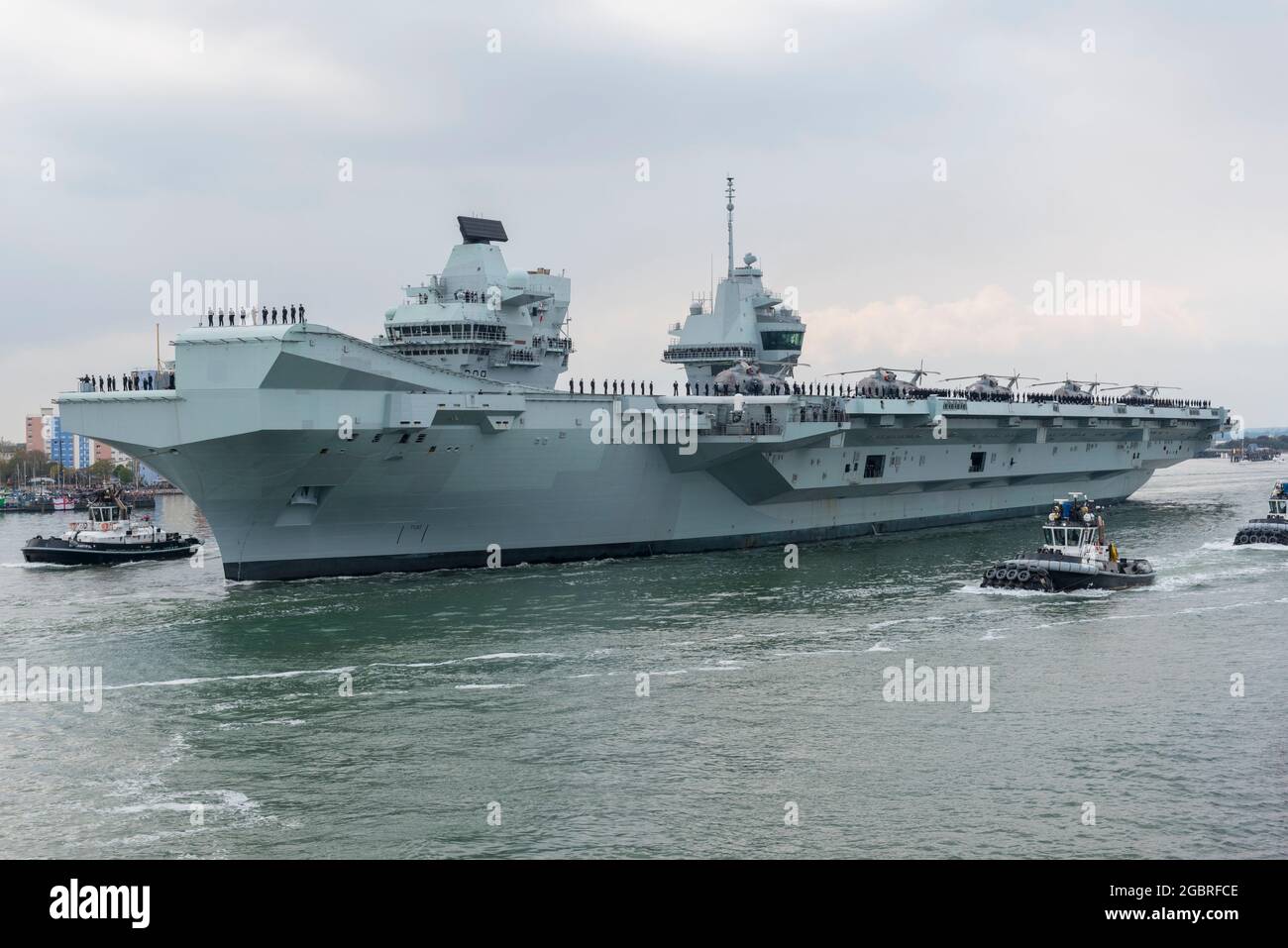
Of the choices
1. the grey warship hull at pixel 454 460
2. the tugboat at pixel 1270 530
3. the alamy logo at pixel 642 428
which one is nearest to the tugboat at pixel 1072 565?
the grey warship hull at pixel 454 460

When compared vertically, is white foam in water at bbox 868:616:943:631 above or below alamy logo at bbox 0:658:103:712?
above

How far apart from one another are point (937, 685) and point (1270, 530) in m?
20.8

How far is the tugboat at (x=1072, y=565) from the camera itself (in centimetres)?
2602

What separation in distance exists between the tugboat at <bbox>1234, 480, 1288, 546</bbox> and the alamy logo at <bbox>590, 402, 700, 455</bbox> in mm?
15833

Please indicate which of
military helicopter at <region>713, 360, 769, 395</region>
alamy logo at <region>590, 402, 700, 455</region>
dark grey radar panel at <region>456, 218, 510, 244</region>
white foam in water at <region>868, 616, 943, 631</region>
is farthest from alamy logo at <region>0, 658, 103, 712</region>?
military helicopter at <region>713, 360, 769, 395</region>

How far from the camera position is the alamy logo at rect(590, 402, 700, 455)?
1160 inches

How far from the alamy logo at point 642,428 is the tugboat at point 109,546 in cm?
1664

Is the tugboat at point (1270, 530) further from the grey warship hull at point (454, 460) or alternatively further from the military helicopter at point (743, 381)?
the military helicopter at point (743, 381)

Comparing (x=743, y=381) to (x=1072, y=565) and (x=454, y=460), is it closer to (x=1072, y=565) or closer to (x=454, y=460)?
(x=454, y=460)
